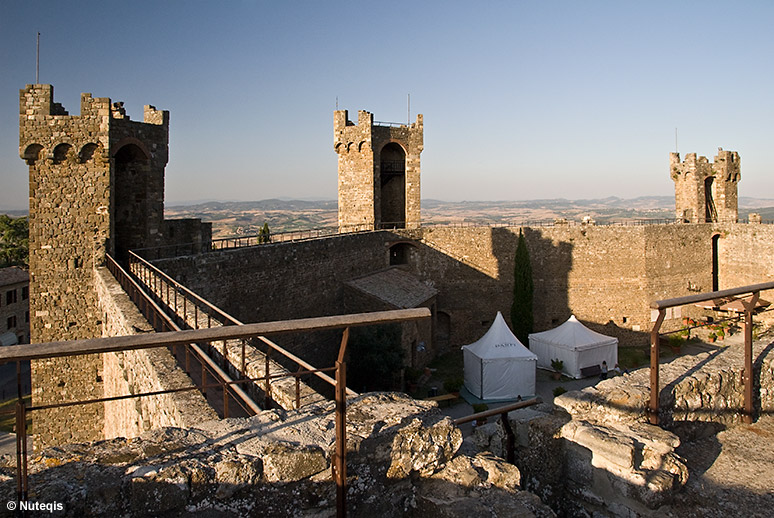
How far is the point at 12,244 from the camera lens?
3241cm

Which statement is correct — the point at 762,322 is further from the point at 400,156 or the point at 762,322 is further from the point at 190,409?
the point at 190,409

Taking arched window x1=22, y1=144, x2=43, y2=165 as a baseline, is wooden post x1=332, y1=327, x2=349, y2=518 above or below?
below

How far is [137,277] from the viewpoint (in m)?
10.5

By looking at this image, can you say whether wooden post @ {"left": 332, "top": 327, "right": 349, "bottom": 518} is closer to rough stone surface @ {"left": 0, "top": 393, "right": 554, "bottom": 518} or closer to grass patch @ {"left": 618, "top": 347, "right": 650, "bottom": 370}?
rough stone surface @ {"left": 0, "top": 393, "right": 554, "bottom": 518}

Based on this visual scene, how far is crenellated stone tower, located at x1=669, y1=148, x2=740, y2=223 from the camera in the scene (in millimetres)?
25672

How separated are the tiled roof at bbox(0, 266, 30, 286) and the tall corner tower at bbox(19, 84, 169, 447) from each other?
20627 mm

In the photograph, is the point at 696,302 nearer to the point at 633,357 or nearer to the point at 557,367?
the point at 557,367

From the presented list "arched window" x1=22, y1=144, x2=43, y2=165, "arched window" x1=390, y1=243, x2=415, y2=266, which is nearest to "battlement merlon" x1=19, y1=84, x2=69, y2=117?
"arched window" x1=22, y1=144, x2=43, y2=165

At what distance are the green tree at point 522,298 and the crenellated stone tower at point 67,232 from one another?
49.2ft

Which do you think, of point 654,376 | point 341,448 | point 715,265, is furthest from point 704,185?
point 341,448

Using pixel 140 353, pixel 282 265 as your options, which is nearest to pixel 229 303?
pixel 282 265

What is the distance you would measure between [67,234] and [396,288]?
1022 centimetres

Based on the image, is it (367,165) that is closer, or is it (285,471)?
(285,471)

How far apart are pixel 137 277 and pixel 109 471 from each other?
8.84m
